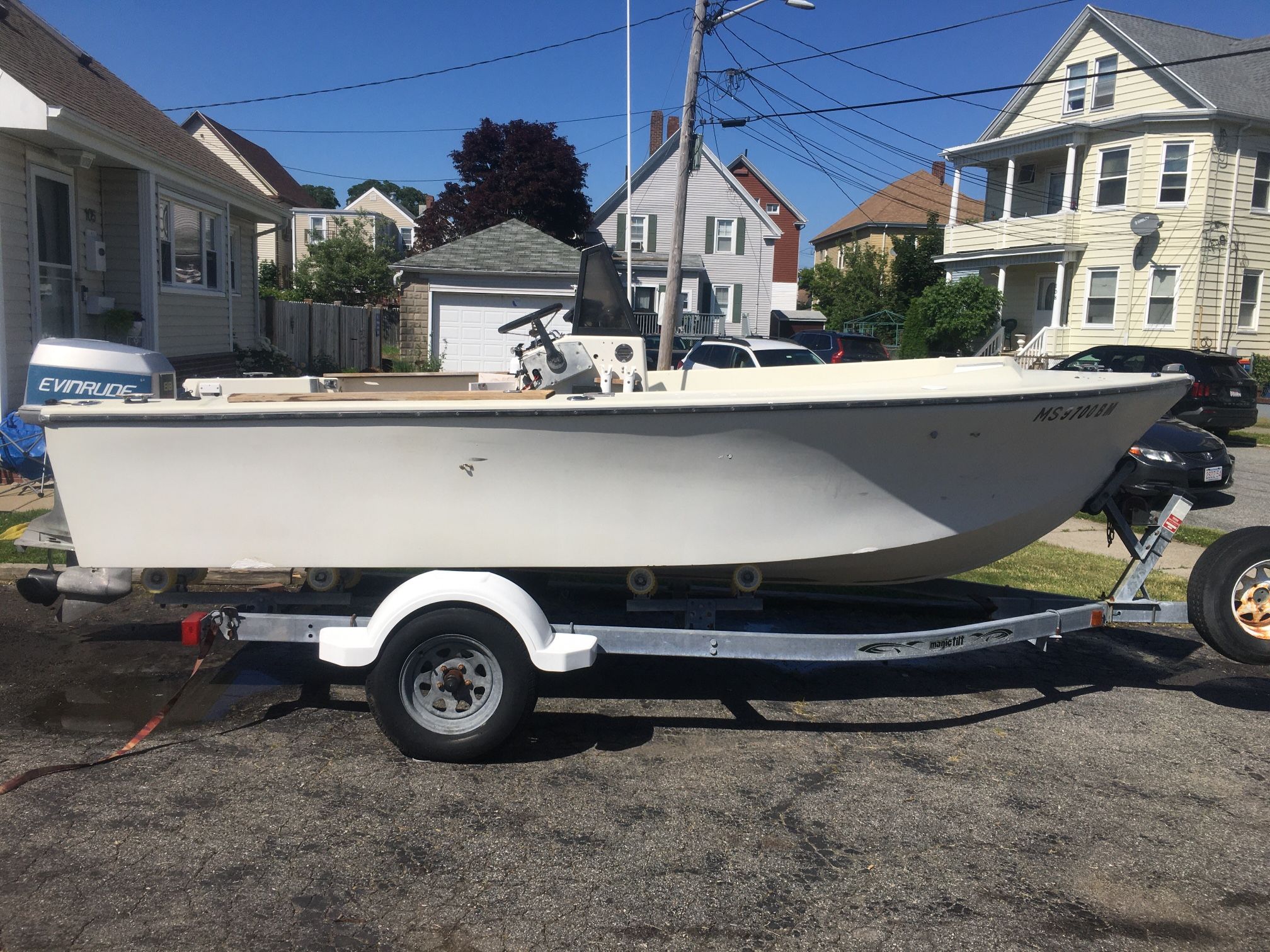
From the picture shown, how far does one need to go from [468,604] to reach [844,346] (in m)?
19.3

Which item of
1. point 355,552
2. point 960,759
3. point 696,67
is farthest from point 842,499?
point 696,67

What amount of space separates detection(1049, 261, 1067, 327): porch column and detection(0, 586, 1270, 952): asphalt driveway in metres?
24.9

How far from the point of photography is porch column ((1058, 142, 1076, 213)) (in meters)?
28.2

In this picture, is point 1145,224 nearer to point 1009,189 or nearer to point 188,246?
point 1009,189

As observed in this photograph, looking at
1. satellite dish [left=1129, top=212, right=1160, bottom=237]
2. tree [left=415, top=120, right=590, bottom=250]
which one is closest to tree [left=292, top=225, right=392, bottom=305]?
tree [left=415, top=120, right=590, bottom=250]

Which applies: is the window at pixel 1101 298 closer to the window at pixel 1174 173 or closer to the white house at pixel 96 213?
the window at pixel 1174 173

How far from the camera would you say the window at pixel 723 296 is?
4059 cm

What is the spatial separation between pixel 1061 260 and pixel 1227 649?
85.7 ft

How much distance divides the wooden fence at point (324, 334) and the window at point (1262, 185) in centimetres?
2311

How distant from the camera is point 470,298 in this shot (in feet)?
85.1

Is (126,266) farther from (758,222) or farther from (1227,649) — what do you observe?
(758,222)

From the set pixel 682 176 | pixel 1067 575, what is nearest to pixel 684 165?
pixel 682 176

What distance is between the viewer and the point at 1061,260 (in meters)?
28.3

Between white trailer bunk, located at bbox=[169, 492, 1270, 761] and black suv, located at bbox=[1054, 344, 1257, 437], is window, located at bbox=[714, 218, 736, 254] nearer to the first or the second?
black suv, located at bbox=[1054, 344, 1257, 437]
